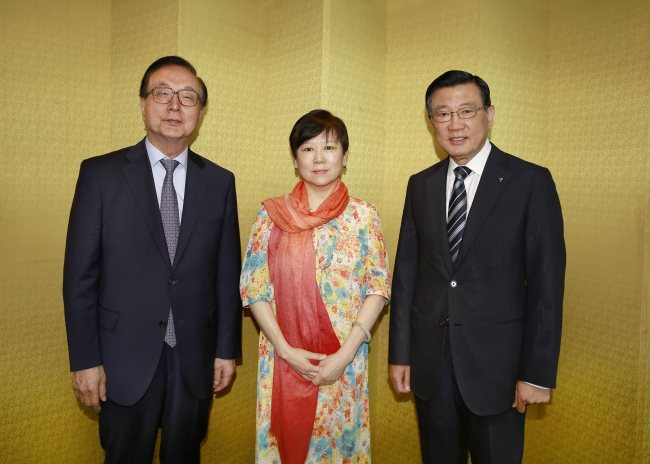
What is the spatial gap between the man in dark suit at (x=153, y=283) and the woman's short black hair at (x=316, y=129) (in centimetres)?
42

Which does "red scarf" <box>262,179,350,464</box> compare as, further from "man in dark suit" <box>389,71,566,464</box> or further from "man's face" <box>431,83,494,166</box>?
"man's face" <box>431,83,494,166</box>

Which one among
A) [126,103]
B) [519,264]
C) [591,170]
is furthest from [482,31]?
[126,103]

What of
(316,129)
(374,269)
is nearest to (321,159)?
(316,129)

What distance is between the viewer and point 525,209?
5.89ft

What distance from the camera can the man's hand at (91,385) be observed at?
1.81m

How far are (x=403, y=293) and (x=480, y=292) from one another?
0.36m

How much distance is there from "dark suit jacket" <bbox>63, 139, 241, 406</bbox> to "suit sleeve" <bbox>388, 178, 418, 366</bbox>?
831mm

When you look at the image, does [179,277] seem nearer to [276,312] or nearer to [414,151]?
[276,312]

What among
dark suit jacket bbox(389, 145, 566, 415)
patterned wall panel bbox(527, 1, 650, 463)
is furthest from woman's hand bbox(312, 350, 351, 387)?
patterned wall panel bbox(527, 1, 650, 463)

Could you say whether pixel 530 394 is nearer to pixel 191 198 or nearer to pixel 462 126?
pixel 462 126

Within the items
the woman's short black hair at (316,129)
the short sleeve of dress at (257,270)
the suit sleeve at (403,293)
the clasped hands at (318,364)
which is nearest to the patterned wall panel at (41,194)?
the short sleeve of dress at (257,270)

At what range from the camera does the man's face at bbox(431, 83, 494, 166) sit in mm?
1933

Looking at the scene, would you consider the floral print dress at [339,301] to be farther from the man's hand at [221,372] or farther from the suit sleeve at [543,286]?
the suit sleeve at [543,286]

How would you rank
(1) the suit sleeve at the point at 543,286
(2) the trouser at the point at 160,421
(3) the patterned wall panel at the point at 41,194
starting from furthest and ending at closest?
1. (3) the patterned wall panel at the point at 41,194
2. (2) the trouser at the point at 160,421
3. (1) the suit sleeve at the point at 543,286
